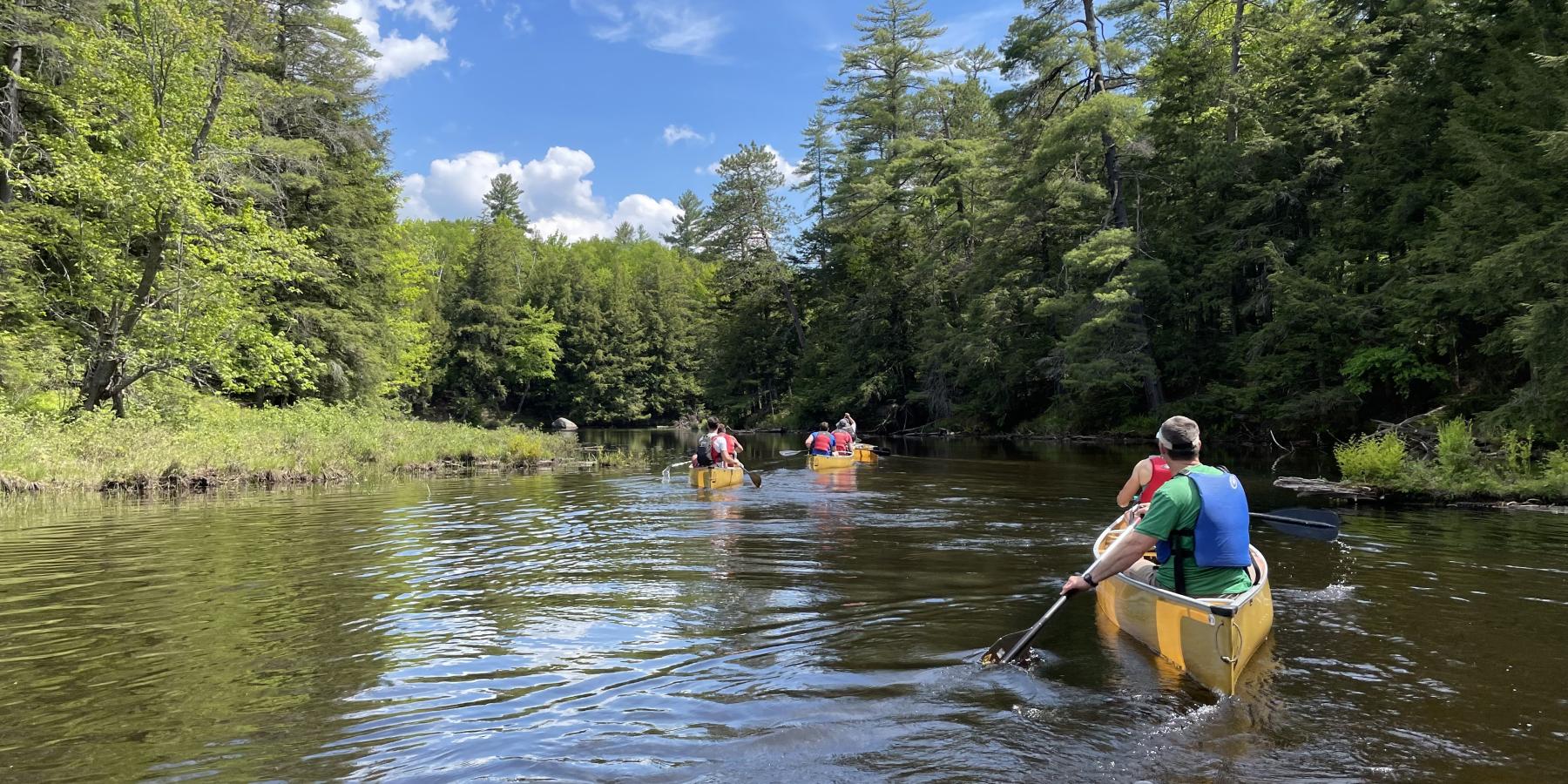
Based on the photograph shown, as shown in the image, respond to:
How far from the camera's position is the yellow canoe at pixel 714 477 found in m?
16.4

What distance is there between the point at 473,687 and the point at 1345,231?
25403 mm

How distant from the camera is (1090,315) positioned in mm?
A: 28594

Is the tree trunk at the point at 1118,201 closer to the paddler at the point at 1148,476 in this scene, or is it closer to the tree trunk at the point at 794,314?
the paddler at the point at 1148,476

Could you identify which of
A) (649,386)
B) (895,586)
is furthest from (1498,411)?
(649,386)

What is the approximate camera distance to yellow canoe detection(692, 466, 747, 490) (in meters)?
16.4

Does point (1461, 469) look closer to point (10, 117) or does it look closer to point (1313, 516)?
point (1313, 516)

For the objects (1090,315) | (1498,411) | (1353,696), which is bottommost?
(1353,696)

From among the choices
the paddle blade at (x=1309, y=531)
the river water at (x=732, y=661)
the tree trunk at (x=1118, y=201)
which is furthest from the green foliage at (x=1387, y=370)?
the paddle blade at (x=1309, y=531)

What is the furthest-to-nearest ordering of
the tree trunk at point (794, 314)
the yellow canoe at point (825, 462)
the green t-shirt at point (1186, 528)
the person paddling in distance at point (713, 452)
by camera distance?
1. the tree trunk at point (794, 314)
2. the yellow canoe at point (825, 462)
3. the person paddling in distance at point (713, 452)
4. the green t-shirt at point (1186, 528)

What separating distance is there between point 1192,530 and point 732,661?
3110mm

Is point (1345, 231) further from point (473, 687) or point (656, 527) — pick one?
point (473, 687)

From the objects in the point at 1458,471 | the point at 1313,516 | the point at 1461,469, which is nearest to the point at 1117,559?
the point at 1313,516

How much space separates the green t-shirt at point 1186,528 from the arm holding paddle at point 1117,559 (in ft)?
0.27

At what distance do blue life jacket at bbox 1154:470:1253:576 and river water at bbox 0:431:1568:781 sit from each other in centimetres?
77
